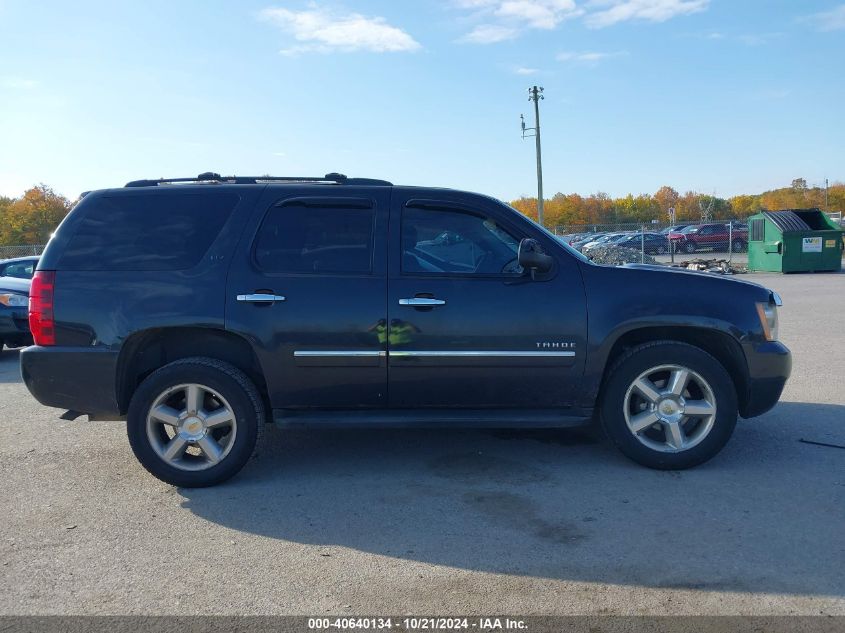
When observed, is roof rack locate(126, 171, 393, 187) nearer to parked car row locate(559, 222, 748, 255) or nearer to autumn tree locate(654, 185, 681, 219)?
parked car row locate(559, 222, 748, 255)

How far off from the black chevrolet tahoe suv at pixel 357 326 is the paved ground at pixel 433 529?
0.39 meters

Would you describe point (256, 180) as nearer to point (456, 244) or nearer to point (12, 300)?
Result: point (456, 244)

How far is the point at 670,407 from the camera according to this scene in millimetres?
4848

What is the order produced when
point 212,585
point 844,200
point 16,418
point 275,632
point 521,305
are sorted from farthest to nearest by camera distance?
point 844,200
point 16,418
point 521,305
point 212,585
point 275,632

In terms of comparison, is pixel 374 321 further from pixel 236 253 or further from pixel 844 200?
pixel 844 200

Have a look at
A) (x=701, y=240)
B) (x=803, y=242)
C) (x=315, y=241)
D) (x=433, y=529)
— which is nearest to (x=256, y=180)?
(x=315, y=241)

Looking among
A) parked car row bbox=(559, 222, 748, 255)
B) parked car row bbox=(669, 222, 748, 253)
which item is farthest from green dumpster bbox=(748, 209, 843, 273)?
parked car row bbox=(669, 222, 748, 253)

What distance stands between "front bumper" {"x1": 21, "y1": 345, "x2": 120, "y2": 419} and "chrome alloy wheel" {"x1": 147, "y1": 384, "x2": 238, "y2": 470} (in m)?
0.33

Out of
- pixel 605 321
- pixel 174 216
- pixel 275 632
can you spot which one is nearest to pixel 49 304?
pixel 174 216

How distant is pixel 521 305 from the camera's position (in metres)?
4.72

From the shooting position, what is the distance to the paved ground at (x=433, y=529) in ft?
10.9

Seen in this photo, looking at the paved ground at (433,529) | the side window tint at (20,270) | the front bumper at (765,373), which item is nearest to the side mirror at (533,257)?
the paved ground at (433,529)

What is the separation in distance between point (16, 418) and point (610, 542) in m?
5.51

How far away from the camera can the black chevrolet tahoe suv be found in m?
4.67
